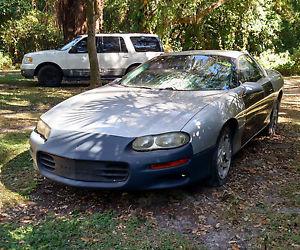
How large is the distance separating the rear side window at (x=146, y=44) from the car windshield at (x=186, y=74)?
23.4 ft

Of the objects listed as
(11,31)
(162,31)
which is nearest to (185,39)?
(162,31)

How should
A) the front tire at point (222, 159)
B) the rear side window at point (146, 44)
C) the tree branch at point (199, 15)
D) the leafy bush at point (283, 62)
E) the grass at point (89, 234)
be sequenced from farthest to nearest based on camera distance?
1. the leafy bush at point (283, 62)
2. the tree branch at point (199, 15)
3. the rear side window at point (146, 44)
4. the front tire at point (222, 159)
5. the grass at point (89, 234)

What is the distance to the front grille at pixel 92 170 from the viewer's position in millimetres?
3803

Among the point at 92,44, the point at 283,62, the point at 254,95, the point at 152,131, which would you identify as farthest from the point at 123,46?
the point at 152,131

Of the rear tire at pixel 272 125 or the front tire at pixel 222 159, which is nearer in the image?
the front tire at pixel 222 159

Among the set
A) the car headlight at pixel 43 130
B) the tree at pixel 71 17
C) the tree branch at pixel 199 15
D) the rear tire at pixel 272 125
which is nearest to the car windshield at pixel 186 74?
the car headlight at pixel 43 130

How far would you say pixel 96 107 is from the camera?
4438 mm

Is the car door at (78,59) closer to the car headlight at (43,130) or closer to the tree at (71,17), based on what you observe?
the tree at (71,17)

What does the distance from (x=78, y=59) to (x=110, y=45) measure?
1.05 meters

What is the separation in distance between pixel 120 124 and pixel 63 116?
643 mm

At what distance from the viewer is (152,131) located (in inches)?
153

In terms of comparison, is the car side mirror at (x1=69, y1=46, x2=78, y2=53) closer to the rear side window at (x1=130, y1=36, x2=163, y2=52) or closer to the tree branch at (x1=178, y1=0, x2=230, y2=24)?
the rear side window at (x1=130, y1=36, x2=163, y2=52)

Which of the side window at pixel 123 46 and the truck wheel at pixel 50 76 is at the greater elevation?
the side window at pixel 123 46

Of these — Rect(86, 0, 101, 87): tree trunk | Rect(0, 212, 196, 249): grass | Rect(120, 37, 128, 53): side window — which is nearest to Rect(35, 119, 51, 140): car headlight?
Rect(0, 212, 196, 249): grass
